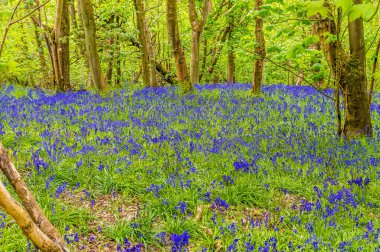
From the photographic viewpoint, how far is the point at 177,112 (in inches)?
374

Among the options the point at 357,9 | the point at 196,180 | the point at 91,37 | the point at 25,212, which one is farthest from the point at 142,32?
the point at 25,212

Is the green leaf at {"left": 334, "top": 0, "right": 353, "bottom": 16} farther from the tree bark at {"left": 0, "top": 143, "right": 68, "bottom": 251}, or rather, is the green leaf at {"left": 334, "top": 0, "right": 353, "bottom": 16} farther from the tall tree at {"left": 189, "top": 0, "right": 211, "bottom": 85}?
the tall tree at {"left": 189, "top": 0, "right": 211, "bottom": 85}

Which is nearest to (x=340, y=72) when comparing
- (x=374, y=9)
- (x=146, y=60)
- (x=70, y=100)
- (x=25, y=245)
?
(x=374, y=9)

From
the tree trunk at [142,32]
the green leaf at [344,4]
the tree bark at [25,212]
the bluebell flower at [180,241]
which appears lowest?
the bluebell flower at [180,241]

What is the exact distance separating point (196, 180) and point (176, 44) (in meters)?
8.57

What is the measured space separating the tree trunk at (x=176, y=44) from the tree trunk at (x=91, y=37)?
111 inches

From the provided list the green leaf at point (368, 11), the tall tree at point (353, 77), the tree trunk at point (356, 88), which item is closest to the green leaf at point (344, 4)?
the green leaf at point (368, 11)

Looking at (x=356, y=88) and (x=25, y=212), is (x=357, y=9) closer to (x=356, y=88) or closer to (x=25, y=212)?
(x=25, y=212)

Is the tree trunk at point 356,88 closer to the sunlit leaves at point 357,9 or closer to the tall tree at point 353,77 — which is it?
the tall tree at point 353,77

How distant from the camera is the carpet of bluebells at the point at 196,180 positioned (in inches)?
150

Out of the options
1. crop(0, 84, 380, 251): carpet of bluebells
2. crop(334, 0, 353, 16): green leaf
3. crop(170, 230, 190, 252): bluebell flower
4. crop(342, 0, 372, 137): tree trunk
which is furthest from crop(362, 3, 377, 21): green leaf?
crop(342, 0, 372, 137): tree trunk

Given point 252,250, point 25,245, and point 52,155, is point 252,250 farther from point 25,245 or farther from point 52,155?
point 52,155

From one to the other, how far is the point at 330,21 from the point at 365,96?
187 cm

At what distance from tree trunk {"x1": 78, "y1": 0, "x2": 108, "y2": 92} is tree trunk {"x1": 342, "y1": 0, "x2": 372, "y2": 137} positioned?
8864 mm
